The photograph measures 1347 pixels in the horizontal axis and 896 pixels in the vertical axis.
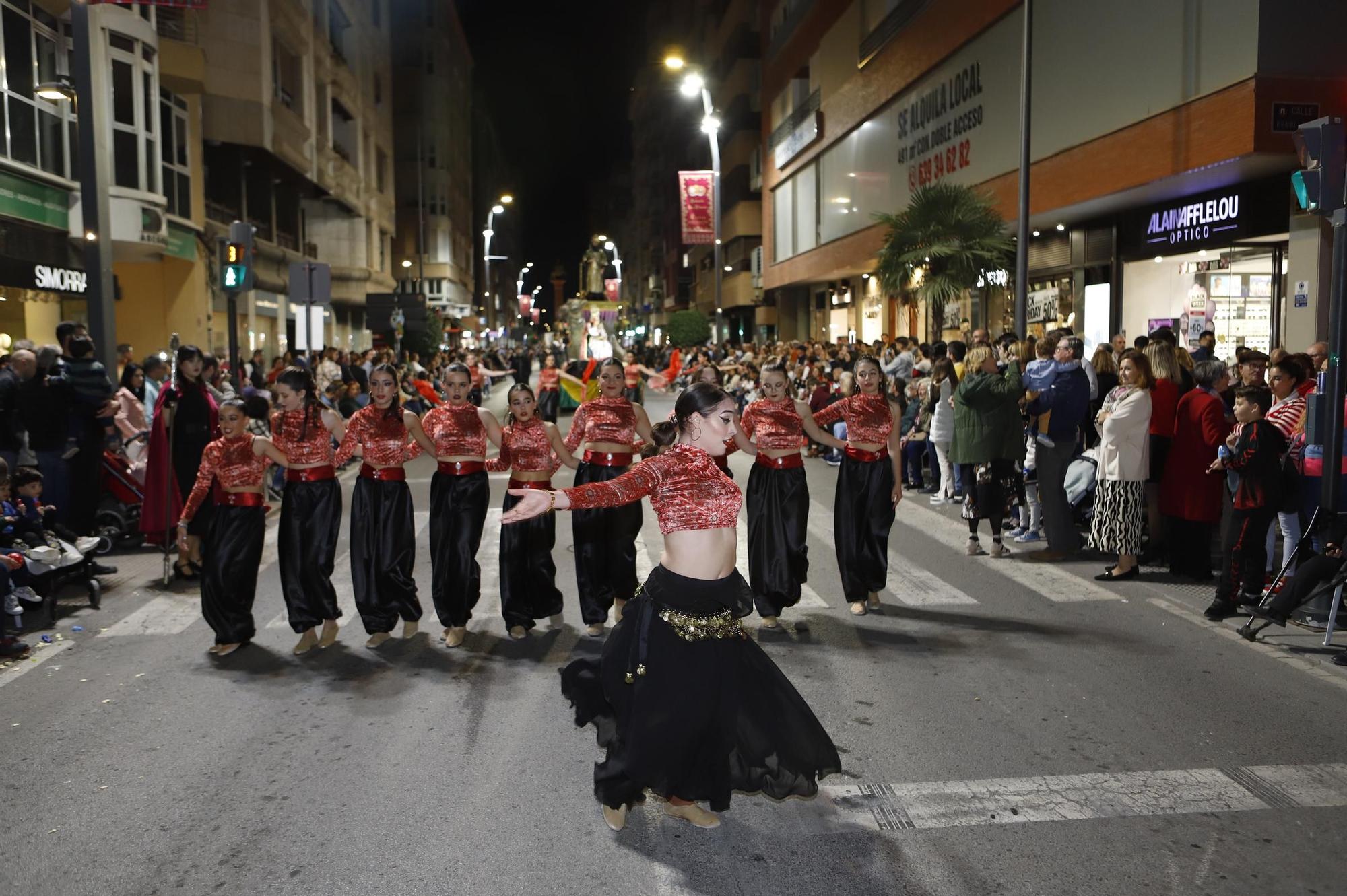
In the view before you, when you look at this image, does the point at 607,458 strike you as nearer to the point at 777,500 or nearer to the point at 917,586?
the point at 777,500

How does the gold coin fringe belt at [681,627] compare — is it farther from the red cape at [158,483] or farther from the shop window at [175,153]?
the shop window at [175,153]

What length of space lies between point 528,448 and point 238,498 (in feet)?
6.33

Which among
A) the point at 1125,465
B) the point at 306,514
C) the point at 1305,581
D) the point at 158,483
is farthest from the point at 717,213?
the point at 1305,581

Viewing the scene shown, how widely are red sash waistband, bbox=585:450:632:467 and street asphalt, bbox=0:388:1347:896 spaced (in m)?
1.21

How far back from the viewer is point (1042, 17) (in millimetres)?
20188

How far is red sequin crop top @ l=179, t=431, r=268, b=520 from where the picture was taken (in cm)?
736

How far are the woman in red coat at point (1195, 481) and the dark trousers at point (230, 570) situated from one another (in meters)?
7.14

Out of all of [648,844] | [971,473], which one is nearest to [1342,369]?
[971,473]

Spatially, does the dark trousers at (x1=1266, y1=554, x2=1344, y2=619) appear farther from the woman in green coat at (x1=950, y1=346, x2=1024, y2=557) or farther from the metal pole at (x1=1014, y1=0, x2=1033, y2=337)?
the metal pole at (x1=1014, y1=0, x2=1033, y2=337)

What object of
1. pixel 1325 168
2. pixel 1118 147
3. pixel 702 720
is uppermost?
pixel 1118 147

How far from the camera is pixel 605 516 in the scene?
26.5 ft

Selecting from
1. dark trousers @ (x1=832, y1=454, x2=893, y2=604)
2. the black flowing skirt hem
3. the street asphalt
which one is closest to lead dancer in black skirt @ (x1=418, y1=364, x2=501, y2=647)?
the street asphalt

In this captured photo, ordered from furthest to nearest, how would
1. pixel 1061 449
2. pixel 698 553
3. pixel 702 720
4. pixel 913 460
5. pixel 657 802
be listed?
pixel 913 460
pixel 1061 449
pixel 657 802
pixel 698 553
pixel 702 720

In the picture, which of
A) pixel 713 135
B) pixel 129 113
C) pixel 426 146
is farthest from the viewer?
pixel 426 146
